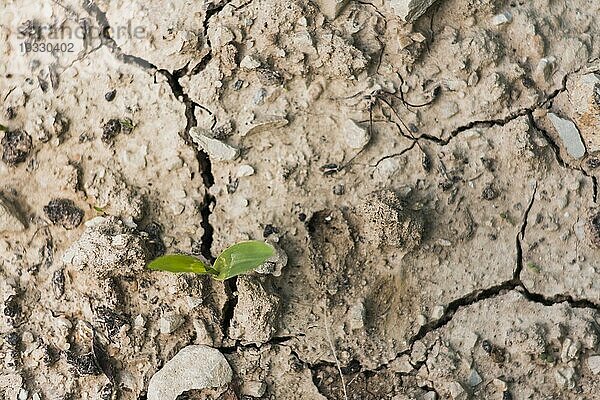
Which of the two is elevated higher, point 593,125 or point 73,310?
point 593,125

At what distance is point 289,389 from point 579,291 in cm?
110

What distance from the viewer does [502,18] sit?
2.83m

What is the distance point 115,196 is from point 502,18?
1.57 metres

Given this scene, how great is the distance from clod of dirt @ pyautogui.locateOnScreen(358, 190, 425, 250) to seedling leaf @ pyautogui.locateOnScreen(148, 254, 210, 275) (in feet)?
1.84

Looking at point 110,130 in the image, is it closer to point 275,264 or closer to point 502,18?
point 275,264

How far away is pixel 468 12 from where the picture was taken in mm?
2822

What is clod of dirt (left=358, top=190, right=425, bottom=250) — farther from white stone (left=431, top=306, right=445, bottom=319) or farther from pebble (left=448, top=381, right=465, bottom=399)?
pebble (left=448, top=381, right=465, bottom=399)

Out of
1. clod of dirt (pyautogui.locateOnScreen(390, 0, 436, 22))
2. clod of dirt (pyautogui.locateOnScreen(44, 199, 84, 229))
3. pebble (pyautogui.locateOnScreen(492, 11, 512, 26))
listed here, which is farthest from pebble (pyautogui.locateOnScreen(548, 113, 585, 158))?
clod of dirt (pyautogui.locateOnScreen(44, 199, 84, 229))

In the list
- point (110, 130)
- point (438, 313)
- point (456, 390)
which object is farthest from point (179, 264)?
point (456, 390)

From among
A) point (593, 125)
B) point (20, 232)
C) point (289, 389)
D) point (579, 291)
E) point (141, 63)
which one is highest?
point (141, 63)

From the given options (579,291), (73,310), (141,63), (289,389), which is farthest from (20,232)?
(579,291)

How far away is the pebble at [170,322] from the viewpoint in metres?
2.57

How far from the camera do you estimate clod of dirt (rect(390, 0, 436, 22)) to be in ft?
8.87

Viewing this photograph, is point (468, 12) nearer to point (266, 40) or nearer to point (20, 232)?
point (266, 40)
